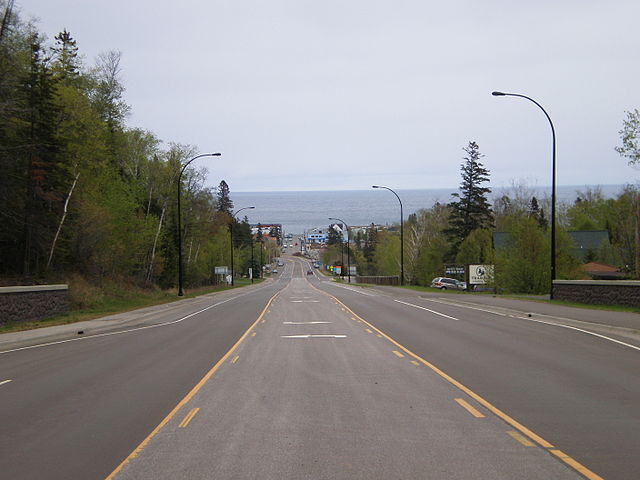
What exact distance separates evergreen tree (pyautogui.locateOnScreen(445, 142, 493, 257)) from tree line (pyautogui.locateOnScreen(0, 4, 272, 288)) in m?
38.2

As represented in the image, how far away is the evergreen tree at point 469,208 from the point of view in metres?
82.9

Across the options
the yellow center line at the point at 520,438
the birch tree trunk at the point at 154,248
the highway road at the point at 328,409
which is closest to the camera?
the highway road at the point at 328,409

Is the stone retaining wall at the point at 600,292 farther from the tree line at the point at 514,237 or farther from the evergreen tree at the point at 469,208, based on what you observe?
the evergreen tree at the point at 469,208

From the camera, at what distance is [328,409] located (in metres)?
8.70

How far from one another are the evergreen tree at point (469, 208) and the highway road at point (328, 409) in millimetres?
66414

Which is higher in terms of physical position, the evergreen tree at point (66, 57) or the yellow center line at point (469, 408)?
the evergreen tree at point (66, 57)

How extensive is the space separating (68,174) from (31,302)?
52.2 feet

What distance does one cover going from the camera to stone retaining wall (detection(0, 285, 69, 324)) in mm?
23219

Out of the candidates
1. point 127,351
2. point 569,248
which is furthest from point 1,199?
point 569,248

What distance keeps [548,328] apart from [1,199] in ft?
91.3

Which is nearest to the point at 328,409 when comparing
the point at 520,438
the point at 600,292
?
the point at 520,438

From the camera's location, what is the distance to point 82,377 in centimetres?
1215

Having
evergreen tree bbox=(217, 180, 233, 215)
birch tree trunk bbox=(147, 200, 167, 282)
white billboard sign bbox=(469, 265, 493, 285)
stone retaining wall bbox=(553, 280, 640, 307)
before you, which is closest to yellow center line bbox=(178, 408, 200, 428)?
stone retaining wall bbox=(553, 280, 640, 307)

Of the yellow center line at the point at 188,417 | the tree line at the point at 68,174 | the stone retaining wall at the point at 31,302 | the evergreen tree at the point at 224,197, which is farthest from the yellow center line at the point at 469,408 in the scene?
the evergreen tree at the point at 224,197
